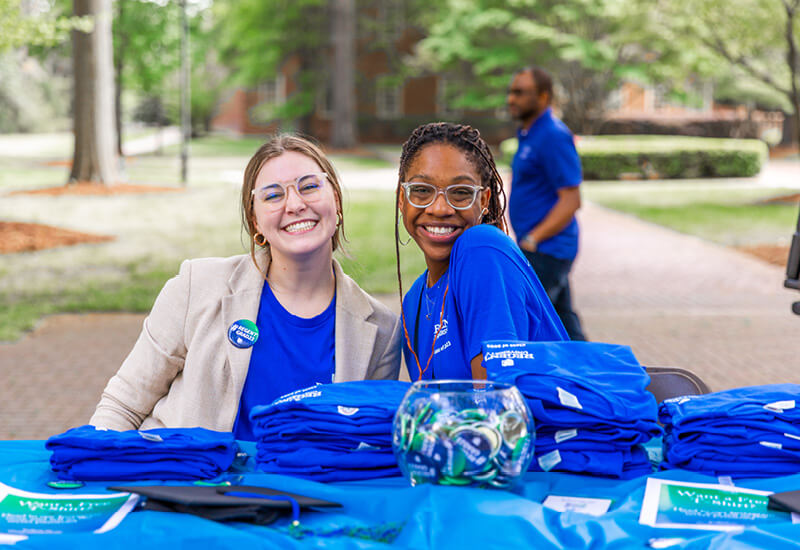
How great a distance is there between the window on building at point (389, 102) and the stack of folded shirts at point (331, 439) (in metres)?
49.1

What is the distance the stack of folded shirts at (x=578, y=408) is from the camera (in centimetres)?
203

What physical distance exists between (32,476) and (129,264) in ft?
36.6

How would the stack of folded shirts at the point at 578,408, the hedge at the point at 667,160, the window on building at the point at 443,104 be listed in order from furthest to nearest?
1. the window on building at the point at 443,104
2. the hedge at the point at 667,160
3. the stack of folded shirts at the point at 578,408

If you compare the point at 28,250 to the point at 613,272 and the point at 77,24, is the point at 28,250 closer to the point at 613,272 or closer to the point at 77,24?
the point at 77,24

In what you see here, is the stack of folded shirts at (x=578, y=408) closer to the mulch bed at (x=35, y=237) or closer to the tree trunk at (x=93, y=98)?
the mulch bed at (x=35, y=237)

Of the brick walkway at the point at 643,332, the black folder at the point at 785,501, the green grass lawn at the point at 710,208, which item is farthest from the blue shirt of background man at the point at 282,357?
the green grass lawn at the point at 710,208

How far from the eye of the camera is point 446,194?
2.62 meters

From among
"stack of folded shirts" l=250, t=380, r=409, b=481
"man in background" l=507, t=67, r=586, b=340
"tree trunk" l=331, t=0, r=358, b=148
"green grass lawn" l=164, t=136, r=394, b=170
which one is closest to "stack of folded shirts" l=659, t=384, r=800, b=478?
"stack of folded shirts" l=250, t=380, r=409, b=481

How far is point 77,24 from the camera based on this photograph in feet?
50.1

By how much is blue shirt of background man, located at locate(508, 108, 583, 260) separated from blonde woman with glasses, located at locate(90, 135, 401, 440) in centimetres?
351

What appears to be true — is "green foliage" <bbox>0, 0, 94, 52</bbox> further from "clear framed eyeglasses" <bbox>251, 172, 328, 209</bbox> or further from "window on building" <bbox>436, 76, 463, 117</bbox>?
"window on building" <bbox>436, 76, 463, 117</bbox>

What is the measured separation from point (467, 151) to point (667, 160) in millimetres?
27019

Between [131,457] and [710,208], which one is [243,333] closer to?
[131,457]

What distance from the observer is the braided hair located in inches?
107
